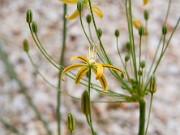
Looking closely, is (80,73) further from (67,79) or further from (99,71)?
(67,79)

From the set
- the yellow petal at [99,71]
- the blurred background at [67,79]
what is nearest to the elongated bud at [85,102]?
the yellow petal at [99,71]

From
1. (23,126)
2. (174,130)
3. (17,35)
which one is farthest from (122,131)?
(17,35)

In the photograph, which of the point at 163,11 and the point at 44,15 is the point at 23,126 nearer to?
the point at 44,15

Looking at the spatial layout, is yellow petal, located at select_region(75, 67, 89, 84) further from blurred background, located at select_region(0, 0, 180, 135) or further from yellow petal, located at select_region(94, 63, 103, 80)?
blurred background, located at select_region(0, 0, 180, 135)

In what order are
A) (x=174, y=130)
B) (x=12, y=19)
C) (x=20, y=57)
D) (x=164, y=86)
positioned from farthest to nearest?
(x=12, y=19)
(x=20, y=57)
(x=164, y=86)
(x=174, y=130)

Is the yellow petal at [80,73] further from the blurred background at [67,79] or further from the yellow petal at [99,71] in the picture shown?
the blurred background at [67,79]

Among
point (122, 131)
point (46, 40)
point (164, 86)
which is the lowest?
point (122, 131)

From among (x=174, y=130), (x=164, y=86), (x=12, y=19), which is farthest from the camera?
(x=12, y=19)

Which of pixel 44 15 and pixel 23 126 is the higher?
pixel 44 15

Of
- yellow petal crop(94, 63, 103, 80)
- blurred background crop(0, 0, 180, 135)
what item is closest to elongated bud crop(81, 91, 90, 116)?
yellow petal crop(94, 63, 103, 80)
